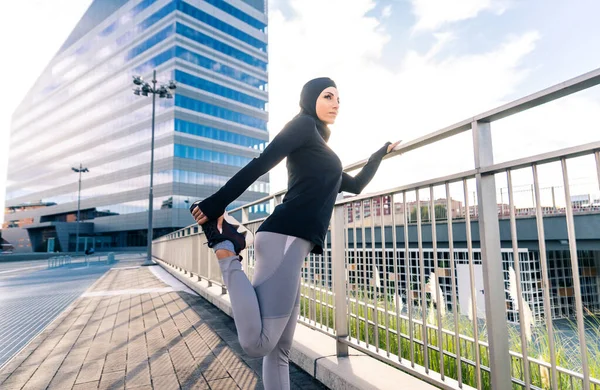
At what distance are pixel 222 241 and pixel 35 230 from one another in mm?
73543

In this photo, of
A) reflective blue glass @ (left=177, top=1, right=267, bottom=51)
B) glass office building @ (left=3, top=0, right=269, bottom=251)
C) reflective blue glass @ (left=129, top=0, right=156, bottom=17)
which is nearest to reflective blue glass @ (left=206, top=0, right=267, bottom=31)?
glass office building @ (left=3, top=0, right=269, bottom=251)

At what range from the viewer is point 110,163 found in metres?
51.9

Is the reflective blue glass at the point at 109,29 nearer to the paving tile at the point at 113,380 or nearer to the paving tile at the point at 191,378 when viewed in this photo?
the paving tile at the point at 113,380

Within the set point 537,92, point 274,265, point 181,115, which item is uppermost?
point 181,115

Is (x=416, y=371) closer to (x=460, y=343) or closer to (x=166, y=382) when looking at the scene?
(x=460, y=343)

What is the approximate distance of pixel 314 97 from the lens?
190 cm

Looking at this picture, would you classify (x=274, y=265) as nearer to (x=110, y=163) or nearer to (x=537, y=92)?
(x=537, y=92)

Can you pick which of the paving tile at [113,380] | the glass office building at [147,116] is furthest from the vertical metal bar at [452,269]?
the glass office building at [147,116]

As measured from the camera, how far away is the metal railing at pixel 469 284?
149 centimetres

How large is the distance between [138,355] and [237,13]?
5739 cm

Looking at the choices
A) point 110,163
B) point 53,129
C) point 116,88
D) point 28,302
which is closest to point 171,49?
point 116,88

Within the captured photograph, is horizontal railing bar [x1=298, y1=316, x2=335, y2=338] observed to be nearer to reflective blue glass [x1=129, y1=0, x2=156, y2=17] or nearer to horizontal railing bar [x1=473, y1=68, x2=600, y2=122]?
horizontal railing bar [x1=473, y1=68, x2=600, y2=122]

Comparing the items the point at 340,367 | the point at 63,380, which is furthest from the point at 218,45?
the point at 340,367

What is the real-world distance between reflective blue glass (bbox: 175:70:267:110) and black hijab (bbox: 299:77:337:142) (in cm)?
4746
